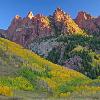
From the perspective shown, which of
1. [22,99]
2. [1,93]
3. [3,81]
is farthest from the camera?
[3,81]

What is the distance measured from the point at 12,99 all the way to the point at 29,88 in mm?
65099

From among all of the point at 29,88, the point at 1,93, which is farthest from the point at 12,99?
the point at 29,88

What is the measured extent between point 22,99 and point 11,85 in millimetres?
68935

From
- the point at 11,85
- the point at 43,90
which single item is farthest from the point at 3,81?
the point at 43,90

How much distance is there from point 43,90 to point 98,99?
221 feet

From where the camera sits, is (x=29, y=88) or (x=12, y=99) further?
(x=29, y=88)

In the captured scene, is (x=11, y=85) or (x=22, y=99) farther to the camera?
(x=11, y=85)

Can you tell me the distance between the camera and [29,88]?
647 feet

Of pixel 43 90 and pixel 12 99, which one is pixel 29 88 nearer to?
pixel 43 90

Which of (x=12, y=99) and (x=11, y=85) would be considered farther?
(x=11, y=85)

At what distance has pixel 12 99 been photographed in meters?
132

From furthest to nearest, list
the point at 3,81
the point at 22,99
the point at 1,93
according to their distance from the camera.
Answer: the point at 3,81 → the point at 1,93 → the point at 22,99

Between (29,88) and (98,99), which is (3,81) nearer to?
(29,88)

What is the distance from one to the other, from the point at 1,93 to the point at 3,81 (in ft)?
131
